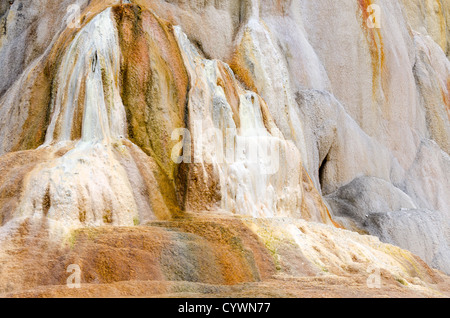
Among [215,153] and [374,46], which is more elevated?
[374,46]

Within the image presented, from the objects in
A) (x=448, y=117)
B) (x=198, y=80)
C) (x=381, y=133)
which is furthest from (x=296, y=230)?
(x=448, y=117)

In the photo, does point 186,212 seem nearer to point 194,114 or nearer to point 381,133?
point 194,114

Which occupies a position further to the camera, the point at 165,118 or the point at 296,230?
the point at 165,118

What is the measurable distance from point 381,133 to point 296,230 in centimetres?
989

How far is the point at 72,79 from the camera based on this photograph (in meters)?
9.59

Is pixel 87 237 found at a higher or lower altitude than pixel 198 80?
lower

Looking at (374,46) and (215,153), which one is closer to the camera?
(215,153)

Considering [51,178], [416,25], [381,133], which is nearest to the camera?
[51,178]

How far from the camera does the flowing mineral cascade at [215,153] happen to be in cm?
652

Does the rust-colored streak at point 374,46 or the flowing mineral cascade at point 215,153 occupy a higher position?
the rust-colored streak at point 374,46

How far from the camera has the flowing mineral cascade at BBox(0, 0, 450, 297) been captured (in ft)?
21.4

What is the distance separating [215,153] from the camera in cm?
995

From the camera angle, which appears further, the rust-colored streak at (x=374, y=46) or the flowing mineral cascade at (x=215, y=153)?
the rust-colored streak at (x=374, y=46)
